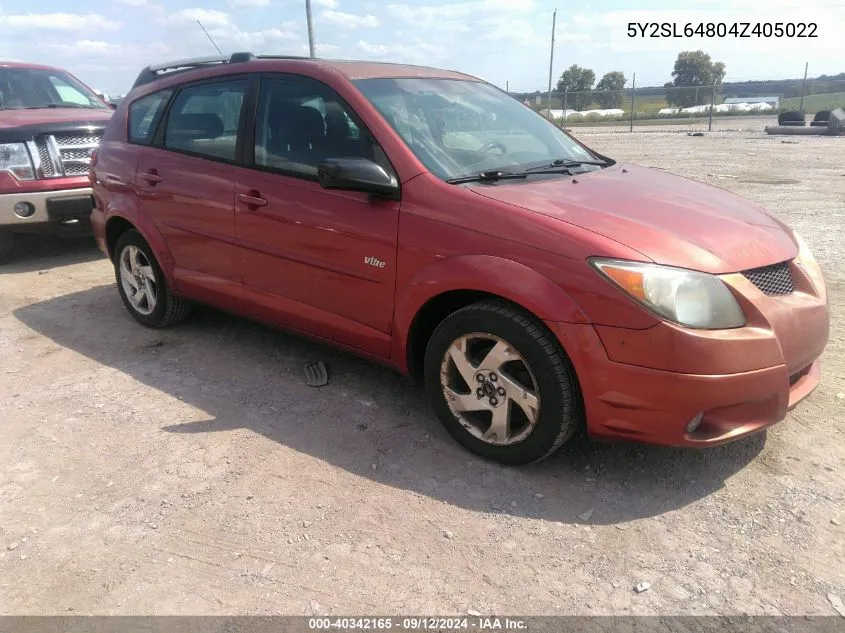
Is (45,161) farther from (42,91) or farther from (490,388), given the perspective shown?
(490,388)

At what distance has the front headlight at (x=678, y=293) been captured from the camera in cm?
252

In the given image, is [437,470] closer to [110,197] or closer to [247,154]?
[247,154]

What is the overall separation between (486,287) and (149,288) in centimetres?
303

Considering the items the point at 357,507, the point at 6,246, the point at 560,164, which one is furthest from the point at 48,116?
the point at 357,507

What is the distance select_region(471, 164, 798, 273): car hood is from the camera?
2670mm

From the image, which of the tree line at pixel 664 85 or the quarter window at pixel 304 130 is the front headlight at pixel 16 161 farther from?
the tree line at pixel 664 85

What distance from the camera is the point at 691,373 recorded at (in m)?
2.50

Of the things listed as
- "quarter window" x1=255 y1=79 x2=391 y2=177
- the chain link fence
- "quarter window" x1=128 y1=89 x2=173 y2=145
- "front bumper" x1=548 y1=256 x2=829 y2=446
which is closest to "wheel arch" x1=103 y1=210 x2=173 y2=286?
"quarter window" x1=128 y1=89 x2=173 y2=145

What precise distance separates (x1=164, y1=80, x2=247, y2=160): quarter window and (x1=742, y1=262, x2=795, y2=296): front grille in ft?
9.37

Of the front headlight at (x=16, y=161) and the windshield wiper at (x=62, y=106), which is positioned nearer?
the front headlight at (x=16, y=161)

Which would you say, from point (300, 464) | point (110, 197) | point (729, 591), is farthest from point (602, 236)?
point (110, 197)

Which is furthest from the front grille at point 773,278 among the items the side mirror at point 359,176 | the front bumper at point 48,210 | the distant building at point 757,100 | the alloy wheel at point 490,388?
the distant building at point 757,100

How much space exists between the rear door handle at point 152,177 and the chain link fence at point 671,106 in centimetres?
2690

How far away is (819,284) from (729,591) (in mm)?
1500
